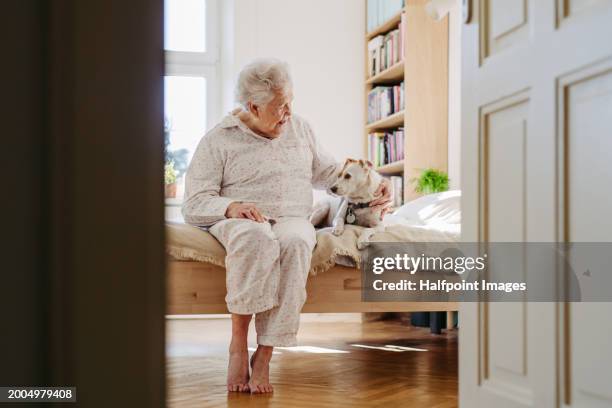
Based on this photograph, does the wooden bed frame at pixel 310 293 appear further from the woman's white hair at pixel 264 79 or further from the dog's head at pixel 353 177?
the woman's white hair at pixel 264 79

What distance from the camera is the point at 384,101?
5.07 m

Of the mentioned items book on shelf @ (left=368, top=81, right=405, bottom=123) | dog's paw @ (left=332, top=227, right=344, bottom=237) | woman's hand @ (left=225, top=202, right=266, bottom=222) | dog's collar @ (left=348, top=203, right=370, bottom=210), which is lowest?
dog's paw @ (left=332, top=227, right=344, bottom=237)

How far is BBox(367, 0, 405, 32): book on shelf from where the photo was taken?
4.92m

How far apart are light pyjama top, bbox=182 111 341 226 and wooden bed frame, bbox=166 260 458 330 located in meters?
0.19

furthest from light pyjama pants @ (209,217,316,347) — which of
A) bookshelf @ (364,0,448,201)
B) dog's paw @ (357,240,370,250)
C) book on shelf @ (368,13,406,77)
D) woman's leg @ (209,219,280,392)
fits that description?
book on shelf @ (368,13,406,77)

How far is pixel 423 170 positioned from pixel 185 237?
2.17m

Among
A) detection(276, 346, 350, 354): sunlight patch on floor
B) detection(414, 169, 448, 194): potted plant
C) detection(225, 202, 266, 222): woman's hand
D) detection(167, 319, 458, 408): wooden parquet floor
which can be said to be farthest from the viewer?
detection(414, 169, 448, 194): potted plant

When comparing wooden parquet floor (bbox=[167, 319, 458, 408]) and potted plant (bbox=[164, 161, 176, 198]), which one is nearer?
wooden parquet floor (bbox=[167, 319, 458, 408])

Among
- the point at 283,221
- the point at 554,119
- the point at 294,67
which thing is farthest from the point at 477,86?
the point at 294,67

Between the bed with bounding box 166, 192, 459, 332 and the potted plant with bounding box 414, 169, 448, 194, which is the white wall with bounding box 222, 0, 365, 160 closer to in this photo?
the potted plant with bounding box 414, 169, 448, 194

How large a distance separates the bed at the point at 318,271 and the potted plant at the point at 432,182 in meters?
1.37

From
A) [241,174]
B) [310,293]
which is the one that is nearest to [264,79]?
[241,174]

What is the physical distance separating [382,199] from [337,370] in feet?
2.35

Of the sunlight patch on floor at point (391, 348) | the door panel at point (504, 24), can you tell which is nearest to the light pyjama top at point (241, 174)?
the sunlight patch on floor at point (391, 348)
